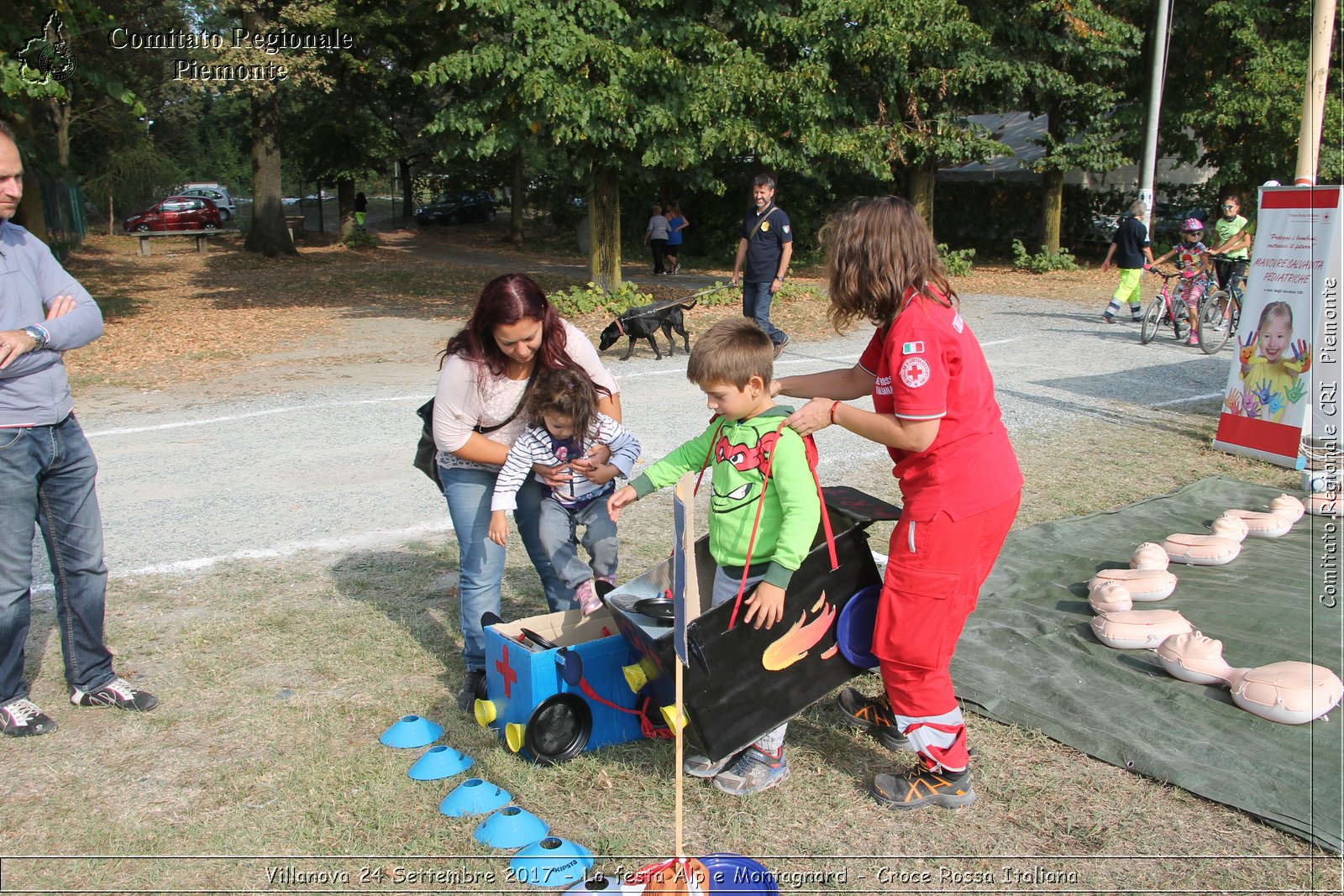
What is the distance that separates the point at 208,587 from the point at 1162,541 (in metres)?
5.21

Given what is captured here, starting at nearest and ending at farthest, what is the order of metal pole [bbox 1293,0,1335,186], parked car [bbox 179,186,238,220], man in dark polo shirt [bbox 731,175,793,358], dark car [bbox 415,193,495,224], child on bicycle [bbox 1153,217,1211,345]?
metal pole [bbox 1293,0,1335,186] < man in dark polo shirt [bbox 731,175,793,358] < child on bicycle [bbox 1153,217,1211,345] < dark car [bbox 415,193,495,224] < parked car [bbox 179,186,238,220]

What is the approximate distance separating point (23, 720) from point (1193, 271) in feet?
45.6

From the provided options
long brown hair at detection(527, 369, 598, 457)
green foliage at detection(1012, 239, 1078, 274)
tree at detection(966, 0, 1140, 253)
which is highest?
tree at detection(966, 0, 1140, 253)

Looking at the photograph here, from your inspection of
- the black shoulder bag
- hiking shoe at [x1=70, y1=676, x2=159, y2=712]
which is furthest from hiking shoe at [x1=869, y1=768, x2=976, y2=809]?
hiking shoe at [x1=70, y1=676, x2=159, y2=712]

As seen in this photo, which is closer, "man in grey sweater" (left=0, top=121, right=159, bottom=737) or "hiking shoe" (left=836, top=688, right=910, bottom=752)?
"man in grey sweater" (left=0, top=121, right=159, bottom=737)

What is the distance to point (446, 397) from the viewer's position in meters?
3.86

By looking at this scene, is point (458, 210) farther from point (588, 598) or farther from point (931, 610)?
point (931, 610)

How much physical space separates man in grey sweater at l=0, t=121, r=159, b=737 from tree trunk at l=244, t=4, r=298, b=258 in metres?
20.8

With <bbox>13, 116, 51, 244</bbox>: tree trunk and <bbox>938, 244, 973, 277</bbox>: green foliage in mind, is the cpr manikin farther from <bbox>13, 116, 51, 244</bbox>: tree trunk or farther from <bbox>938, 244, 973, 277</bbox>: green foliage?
<bbox>938, 244, 973, 277</bbox>: green foliage

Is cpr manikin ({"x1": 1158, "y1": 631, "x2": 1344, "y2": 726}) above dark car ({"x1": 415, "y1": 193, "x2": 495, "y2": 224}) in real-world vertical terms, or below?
below

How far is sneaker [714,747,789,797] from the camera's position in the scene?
3.45m

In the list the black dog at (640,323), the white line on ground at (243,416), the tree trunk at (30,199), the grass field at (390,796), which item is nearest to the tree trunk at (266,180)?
the tree trunk at (30,199)

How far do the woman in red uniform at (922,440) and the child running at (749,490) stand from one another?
0.16 meters

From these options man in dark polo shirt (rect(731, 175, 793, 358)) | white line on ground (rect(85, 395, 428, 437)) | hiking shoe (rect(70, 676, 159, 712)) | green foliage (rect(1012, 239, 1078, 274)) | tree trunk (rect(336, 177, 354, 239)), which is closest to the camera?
hiking shoe (rect(70, 676, 159, 712))
